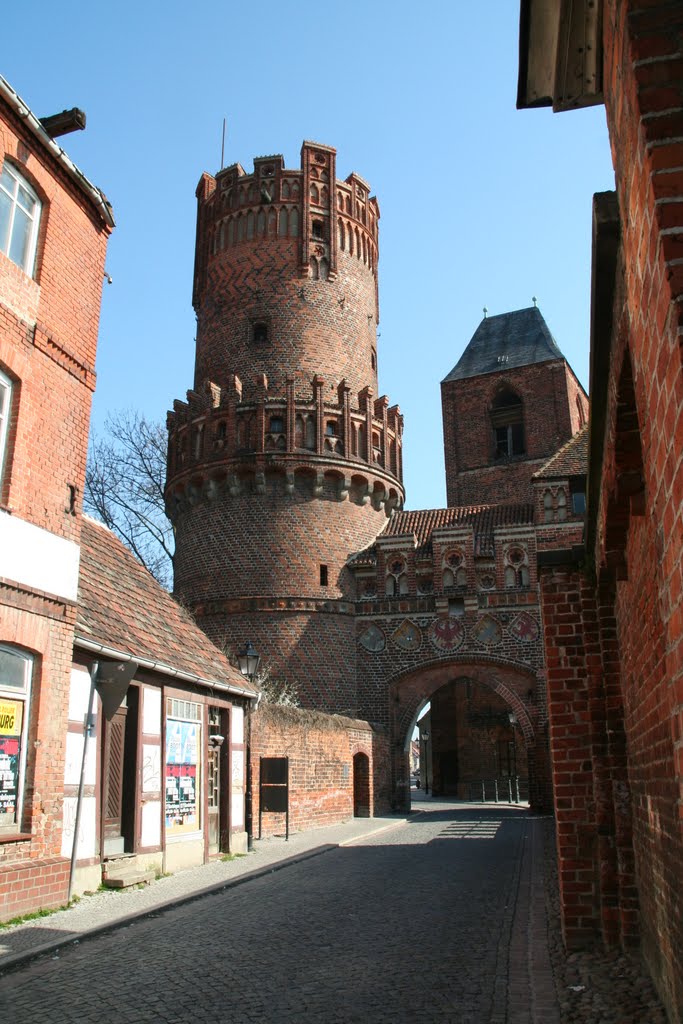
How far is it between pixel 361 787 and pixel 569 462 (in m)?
12.1

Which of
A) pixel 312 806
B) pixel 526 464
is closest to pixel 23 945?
pixel 312 806

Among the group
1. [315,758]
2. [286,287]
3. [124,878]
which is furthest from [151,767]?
[286,287]

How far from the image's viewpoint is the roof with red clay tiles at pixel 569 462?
90.3 feet

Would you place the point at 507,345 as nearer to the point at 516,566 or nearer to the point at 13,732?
the point at 516,566

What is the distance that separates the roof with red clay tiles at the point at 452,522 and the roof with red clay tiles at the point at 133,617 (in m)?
11.9

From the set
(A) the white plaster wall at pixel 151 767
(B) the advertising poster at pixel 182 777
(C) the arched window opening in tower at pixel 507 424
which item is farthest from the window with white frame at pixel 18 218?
(C) the arched window opening in tower at pixel 507 424

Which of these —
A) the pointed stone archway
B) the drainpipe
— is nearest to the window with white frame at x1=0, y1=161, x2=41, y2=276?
the drainpipe

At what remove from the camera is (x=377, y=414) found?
29.6m

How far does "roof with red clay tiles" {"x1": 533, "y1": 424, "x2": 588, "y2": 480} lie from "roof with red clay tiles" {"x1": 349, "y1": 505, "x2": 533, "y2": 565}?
1657 mm

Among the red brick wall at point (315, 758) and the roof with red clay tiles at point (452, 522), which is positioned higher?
the roof with red clay tiles at point (452, 522)

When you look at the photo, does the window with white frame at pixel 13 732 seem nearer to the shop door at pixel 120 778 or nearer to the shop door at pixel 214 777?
the shop door at pixel 120 778

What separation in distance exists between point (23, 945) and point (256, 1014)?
2.92 metres

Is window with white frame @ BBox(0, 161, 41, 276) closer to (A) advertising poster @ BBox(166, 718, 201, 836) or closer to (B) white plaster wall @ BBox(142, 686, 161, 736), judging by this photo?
(B) white plaster wall @ BBox(142, 686, 161, 736)

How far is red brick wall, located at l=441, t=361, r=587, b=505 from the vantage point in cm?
3591
